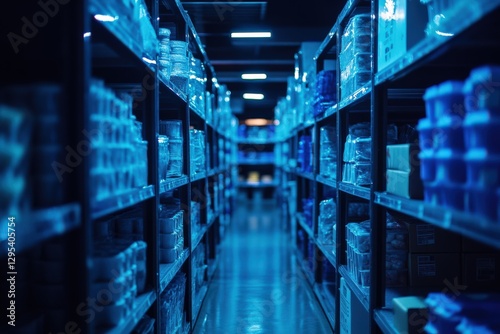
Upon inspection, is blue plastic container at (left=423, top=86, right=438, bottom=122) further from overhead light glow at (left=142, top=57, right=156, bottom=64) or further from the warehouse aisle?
the warehouse aisle

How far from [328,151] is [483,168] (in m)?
2.71

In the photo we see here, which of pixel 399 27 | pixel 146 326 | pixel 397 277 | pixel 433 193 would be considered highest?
pixel 399 27

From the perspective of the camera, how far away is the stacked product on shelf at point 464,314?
4.76 ft

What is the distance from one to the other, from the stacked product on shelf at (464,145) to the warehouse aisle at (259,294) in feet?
8.09

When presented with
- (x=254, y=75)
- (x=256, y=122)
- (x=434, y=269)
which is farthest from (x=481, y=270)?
(x=256, y=122)

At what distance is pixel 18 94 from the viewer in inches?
48.9

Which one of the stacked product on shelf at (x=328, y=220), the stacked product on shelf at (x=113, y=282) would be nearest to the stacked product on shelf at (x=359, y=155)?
the stacked product on shelf at (x=328, y=220)

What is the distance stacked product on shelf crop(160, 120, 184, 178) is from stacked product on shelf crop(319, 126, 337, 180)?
4.59ft

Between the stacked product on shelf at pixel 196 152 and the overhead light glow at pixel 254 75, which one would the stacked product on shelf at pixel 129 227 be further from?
the overhead light glow at pixel 254 75

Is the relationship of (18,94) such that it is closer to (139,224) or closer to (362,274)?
(139,224)

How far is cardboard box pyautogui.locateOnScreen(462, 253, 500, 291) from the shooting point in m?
2.40

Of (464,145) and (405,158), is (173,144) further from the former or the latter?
(464,145)

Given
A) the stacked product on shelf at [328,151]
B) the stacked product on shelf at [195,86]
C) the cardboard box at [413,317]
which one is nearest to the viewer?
the cardboard box at [413,317]

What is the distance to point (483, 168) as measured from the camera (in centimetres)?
128
